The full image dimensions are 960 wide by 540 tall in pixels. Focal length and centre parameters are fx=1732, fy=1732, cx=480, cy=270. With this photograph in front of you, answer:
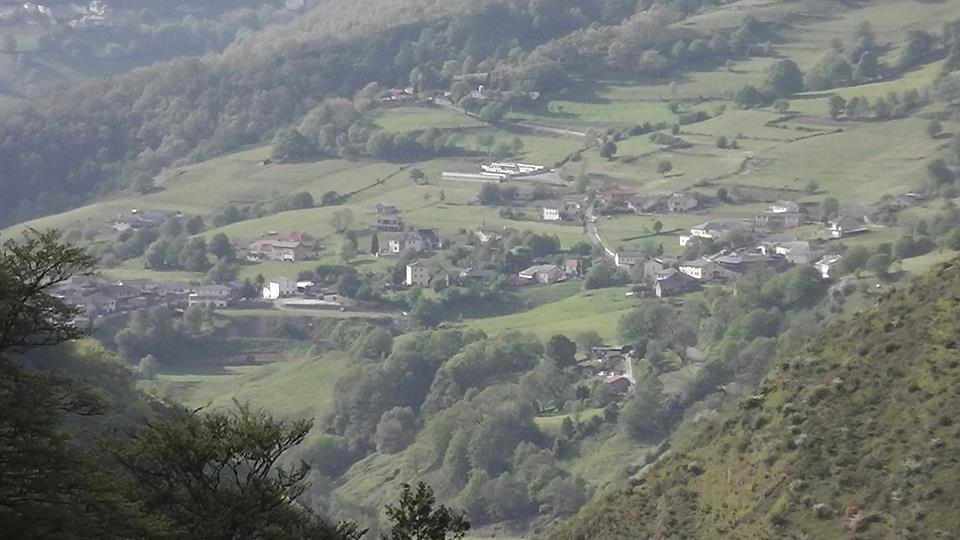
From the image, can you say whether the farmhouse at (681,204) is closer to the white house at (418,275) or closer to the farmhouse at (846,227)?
the farmhouse at (846,227)

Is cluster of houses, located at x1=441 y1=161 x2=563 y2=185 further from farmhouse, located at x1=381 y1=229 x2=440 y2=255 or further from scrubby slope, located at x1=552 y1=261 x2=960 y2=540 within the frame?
scrubby slope, located at x1=552 y1=261 x2=960 y2=540

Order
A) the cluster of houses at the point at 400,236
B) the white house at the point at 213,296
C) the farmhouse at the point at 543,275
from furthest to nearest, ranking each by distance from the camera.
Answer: the cluster of houses at the point at 400,236
the farmhouse at the point at 543,275
the white house at the point at 213,296

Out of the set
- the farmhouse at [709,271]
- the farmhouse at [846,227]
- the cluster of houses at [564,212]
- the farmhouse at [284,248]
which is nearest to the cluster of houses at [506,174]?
the cluster of houses at [564,212]

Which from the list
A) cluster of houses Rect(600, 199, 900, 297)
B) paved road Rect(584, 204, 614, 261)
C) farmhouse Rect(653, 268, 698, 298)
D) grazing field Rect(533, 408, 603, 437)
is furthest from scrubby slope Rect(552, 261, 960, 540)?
paved road Rect(584, 204, 614, 261)

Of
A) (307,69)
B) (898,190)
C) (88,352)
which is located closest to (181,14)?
(307,69)

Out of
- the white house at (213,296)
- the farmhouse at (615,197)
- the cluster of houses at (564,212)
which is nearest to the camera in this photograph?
the white house at (213,296)

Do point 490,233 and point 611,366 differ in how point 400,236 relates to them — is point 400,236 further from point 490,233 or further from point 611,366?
point 611,366
